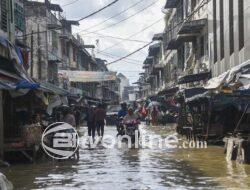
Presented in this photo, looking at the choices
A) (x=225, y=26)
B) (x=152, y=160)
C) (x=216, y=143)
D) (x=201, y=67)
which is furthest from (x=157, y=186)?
(x=201, y=67)

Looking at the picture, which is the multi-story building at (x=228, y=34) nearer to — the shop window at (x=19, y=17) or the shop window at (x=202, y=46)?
the shop window at (x=202, y=46)

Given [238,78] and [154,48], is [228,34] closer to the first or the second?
[238,78]

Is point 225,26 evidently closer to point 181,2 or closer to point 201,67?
point 201,67

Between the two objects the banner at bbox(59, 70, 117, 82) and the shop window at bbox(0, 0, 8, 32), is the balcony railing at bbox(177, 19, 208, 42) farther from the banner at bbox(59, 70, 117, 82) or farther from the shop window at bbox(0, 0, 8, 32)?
the banner at bbox(59, 70, 117, 82)

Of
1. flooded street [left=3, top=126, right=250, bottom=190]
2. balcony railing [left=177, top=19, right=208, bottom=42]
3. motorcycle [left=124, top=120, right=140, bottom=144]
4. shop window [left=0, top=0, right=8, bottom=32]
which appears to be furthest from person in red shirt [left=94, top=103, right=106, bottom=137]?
balcony railing [left=177, top=19, right=208, bottom=42]

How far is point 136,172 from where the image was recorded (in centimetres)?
1248

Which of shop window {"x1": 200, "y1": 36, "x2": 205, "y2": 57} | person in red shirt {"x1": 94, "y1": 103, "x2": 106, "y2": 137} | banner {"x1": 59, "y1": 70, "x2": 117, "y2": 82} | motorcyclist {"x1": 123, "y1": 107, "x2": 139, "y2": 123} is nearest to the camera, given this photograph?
motorcyclist {"x1": 123, "y1": 107, "x2": 139, "y2": 123}

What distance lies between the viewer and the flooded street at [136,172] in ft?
34.9

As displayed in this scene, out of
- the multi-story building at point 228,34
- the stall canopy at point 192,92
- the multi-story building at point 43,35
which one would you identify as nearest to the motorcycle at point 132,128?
the stall canopy at point 192,92

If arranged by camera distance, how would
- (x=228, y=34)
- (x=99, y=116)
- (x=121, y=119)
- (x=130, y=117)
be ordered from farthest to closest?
(x=228, y=34)
(x=99, y=116)
(x=121, y=119)
(x=130, y=117)

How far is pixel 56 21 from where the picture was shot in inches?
1928

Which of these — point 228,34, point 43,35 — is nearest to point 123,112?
point 228,34

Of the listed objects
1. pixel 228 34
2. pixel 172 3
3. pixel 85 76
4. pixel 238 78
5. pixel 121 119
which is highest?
pixel 172 3

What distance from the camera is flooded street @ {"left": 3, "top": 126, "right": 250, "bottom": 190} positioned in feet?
34.9
